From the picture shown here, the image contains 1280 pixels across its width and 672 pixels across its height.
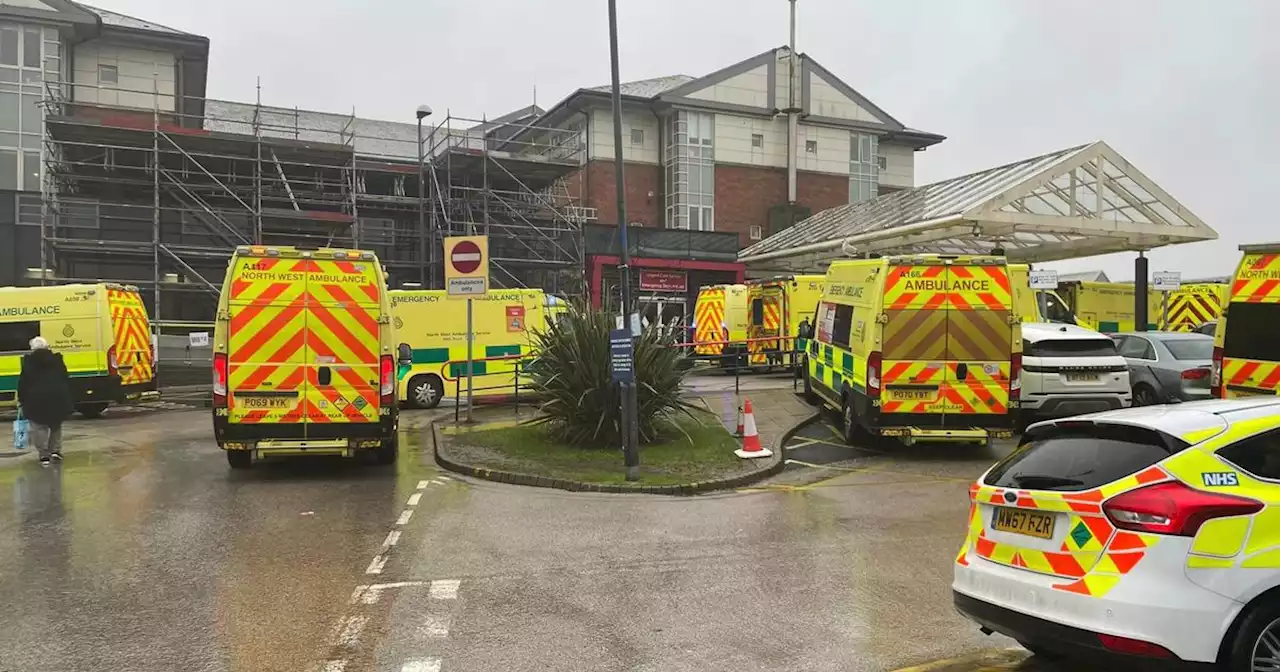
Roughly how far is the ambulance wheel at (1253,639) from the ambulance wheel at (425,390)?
1619cm

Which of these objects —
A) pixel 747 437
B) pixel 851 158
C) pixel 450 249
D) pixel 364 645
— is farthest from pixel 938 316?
pixel 851 158

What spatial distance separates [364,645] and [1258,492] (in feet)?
14.8

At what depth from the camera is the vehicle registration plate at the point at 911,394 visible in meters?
11.8

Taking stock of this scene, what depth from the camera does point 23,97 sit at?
29.2 meters

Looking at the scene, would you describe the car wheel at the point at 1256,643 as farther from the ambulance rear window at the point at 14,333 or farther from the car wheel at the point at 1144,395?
the ambulance rear window at the point at 14,333

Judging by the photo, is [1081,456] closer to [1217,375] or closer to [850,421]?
[1217,375]

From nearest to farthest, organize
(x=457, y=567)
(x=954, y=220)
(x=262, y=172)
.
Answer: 1. (x=457, y=567)
2. (x=954, y=220)
3. (x=262, y=172)

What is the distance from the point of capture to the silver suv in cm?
1309

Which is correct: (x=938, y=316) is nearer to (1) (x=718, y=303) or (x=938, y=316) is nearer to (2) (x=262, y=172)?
(1) (x=718, y=303)

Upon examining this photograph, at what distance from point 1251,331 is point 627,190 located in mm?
33958

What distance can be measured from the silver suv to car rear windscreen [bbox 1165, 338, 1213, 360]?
2.69m

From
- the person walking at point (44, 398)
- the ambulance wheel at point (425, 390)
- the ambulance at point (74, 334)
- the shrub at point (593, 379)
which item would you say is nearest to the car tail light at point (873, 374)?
the shrub at point (593, 379)

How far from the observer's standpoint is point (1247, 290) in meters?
10.6

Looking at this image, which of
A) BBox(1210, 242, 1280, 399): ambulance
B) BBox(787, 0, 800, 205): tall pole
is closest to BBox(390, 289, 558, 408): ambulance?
BBox(1210, 242, 1280, 399): ambulance
